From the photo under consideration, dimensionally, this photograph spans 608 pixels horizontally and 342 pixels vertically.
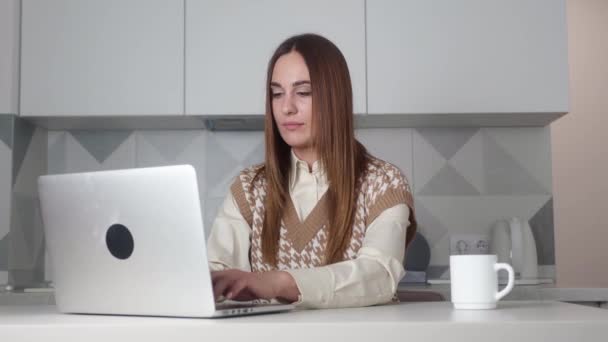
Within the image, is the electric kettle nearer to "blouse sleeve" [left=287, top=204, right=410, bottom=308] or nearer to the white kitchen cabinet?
"blouse sleeve" [left=287, top=204, right=410, bottom=308]

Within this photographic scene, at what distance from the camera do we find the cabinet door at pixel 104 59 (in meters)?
2.70

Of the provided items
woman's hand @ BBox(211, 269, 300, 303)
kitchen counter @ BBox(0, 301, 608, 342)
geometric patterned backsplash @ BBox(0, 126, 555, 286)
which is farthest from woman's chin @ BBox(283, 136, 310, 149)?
geometric patterned backsplash @ BBox(0, 126, 555, 286)

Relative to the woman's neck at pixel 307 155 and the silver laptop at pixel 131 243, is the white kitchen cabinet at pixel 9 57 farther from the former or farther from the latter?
the silver laptop at pixel 131 243

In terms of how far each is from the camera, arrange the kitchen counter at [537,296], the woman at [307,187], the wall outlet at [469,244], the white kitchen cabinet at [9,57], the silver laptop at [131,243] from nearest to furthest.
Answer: the silver laptop at [131,243]
the woman at [307,187]
the kitchen counter at [537,296]
the white kitchen cabinet at [9,57]
the wall outlet at [469,244]

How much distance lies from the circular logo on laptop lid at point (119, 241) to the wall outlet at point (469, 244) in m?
2.00

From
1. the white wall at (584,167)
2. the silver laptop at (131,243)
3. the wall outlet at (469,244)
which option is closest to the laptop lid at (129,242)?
the silver laptop at (131,243)

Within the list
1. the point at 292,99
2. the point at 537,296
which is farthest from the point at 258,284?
the point at 537,296

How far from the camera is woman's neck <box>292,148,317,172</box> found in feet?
5.69

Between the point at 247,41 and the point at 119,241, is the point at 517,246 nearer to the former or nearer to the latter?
the point at 247,41

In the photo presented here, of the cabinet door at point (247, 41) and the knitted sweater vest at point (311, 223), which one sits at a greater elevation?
the cabinet door at point (247, 41)

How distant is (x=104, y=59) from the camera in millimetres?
2707

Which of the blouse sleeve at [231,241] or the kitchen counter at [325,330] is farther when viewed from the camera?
the blouse sleeve at [231,241]

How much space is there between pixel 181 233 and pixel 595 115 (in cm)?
326

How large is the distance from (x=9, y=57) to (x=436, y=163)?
147cm
